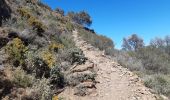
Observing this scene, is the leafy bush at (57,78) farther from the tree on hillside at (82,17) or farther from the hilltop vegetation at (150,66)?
the tree on hillside at (82,17)

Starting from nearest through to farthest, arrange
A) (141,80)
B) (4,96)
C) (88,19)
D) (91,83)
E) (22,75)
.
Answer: (4,96)
(22,75)
(91,83)
(141,80)
(88,19)

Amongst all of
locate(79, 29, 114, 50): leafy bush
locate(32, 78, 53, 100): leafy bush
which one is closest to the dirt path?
locate(32, 78, 53, 100): leafy bush

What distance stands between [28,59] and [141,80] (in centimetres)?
525

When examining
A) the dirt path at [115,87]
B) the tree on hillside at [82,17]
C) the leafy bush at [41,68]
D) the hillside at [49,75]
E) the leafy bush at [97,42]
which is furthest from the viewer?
the tree on hillside at [82,17]

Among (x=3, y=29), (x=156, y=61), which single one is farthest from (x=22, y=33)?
(x=156, y=61)

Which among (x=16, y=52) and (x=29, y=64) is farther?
(x=16, y=52)

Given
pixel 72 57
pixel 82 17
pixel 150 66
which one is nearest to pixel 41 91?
pixel 72 57

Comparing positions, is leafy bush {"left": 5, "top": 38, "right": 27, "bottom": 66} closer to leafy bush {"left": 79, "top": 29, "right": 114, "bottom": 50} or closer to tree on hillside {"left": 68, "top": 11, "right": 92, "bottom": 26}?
leafy bush {"left": 79, "top": 29, "right": 114, "bottom": 50}

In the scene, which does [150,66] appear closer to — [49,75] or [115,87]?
[115,87]

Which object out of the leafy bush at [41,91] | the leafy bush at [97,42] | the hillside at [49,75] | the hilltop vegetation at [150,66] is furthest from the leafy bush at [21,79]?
the leafy bush at [97,42]

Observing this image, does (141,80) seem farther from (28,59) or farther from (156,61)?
(156,61)

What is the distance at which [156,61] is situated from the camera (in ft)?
65.6

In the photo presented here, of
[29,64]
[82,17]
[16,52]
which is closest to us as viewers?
[29,64]

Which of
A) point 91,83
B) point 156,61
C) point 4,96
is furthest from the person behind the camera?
point 156,61
